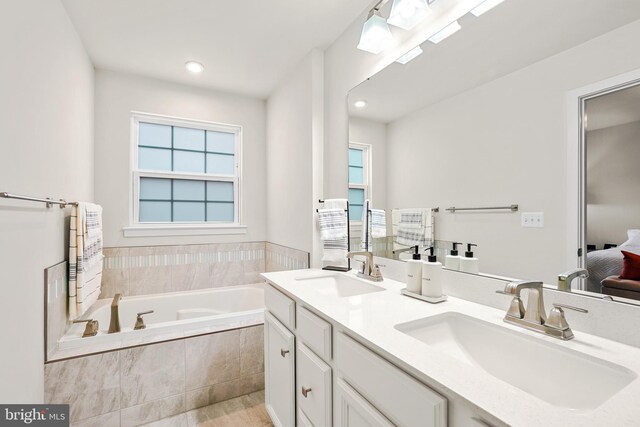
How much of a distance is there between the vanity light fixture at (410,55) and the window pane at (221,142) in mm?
2139

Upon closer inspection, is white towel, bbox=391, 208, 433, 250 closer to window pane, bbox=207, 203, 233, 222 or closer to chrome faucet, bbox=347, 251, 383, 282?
chrome faucet, bbox=347, 251, 383, 282

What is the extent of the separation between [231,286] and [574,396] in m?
2.86

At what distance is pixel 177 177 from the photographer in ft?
9.77

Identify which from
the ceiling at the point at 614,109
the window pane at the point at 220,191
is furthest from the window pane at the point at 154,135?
the ceiling at the point at 614,109

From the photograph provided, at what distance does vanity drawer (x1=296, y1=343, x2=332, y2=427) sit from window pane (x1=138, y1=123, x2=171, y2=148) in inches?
101

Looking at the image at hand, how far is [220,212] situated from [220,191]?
0.23 metres

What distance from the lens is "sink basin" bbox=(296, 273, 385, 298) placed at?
1637 mm

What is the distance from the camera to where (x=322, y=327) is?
112 cm

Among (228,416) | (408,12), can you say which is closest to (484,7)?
(408,12)

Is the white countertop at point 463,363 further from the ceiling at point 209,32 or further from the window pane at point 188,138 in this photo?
the window pane at point 188,138

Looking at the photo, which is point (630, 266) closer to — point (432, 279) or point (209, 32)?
point (432, 279)

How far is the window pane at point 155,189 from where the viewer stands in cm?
285

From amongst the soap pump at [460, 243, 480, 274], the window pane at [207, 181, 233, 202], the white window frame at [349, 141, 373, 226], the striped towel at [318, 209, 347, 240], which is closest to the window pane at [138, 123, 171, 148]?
the window pane at [207, 181, 233, 202]

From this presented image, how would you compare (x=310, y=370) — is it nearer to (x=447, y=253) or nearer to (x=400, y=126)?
(x=447, y=253)
